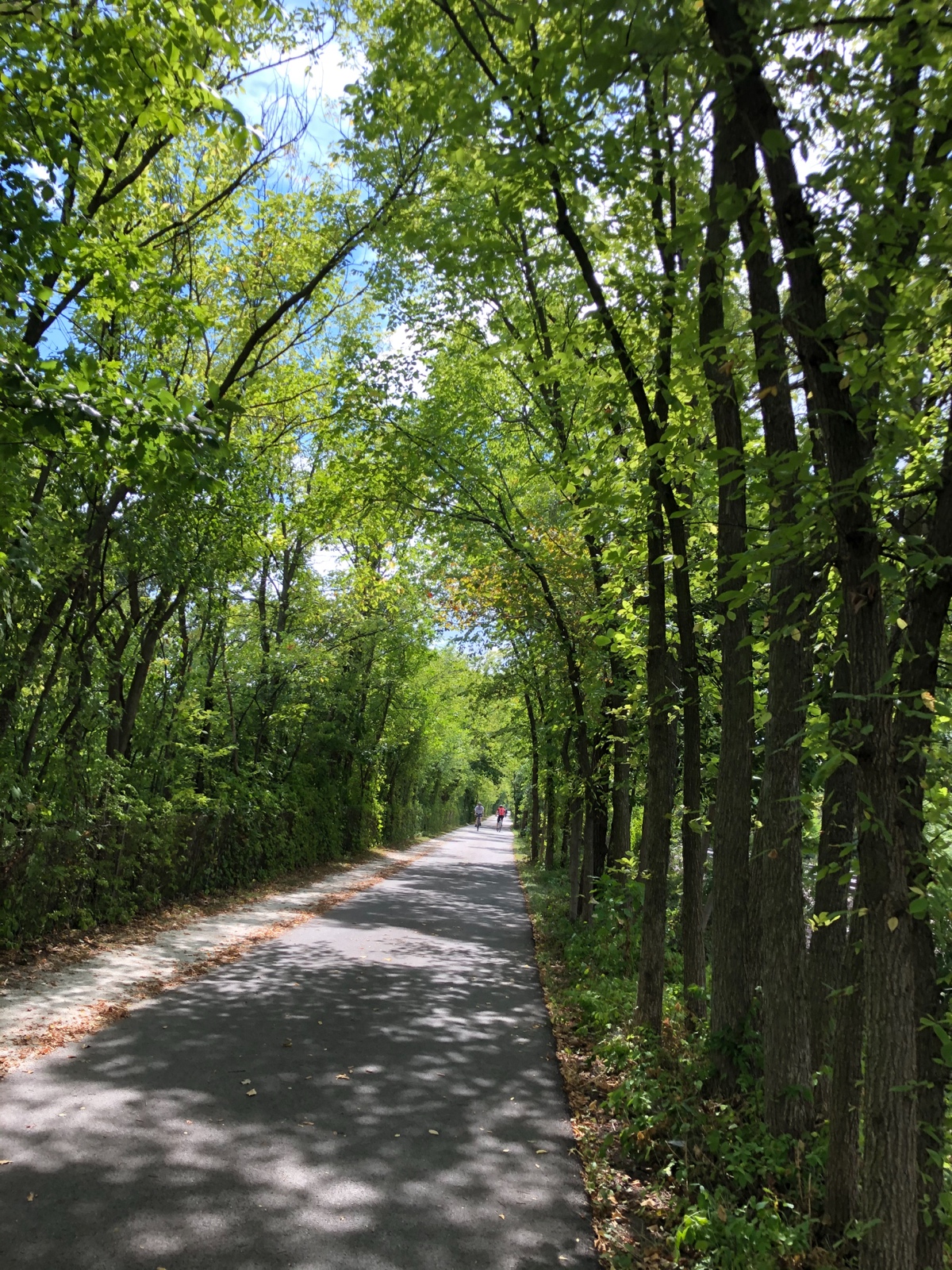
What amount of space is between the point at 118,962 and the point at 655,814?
5.73 m

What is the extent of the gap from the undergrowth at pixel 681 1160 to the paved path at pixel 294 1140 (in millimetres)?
229

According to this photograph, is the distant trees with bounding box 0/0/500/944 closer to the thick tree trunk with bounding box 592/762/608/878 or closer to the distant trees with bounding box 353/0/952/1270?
the distant trees with bounding box 353/0/952/1270

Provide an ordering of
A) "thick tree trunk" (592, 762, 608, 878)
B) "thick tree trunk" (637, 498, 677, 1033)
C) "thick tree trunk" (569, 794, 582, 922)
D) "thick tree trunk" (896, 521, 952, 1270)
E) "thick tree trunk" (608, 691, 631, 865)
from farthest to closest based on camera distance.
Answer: "thick tree trunk" (569, 794, 582, 922)
"thick tree trunk" (592, 762, 608, 878)
"thick tree trunk" (608, 691, 631, 865)
"thick tree trunk" (637, 498, 677, 1033)
"thick tree trunk" (896, 521, 952, 1270)

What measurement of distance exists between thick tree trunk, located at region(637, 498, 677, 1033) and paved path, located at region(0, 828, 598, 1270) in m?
1.02

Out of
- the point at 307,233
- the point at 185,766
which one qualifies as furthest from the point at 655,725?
the point at 307,233

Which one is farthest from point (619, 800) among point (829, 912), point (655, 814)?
point (829, 912)

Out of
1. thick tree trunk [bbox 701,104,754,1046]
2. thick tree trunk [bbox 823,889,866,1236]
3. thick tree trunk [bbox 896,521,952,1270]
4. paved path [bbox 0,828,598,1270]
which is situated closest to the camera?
thick tree trunk [bbox 896,521,952,1270]

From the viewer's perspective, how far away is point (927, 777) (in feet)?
9.24

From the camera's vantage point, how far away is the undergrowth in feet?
11.6

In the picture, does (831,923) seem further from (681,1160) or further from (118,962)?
(118,962)

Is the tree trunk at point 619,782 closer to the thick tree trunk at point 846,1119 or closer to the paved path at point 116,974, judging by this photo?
the paved path at point 116,974

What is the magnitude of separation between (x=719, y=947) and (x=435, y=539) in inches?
362

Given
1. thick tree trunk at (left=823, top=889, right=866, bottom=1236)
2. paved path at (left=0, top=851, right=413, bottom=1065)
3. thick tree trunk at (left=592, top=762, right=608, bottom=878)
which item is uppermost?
thick tree trunk at (left=592, top=762, right=608, bottom=878)

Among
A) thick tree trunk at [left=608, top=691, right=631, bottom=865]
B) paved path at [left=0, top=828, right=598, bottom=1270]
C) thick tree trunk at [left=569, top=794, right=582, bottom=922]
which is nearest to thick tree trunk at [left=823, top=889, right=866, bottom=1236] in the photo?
paved path at [left=0, top=828, right=598, bottom=1270]
